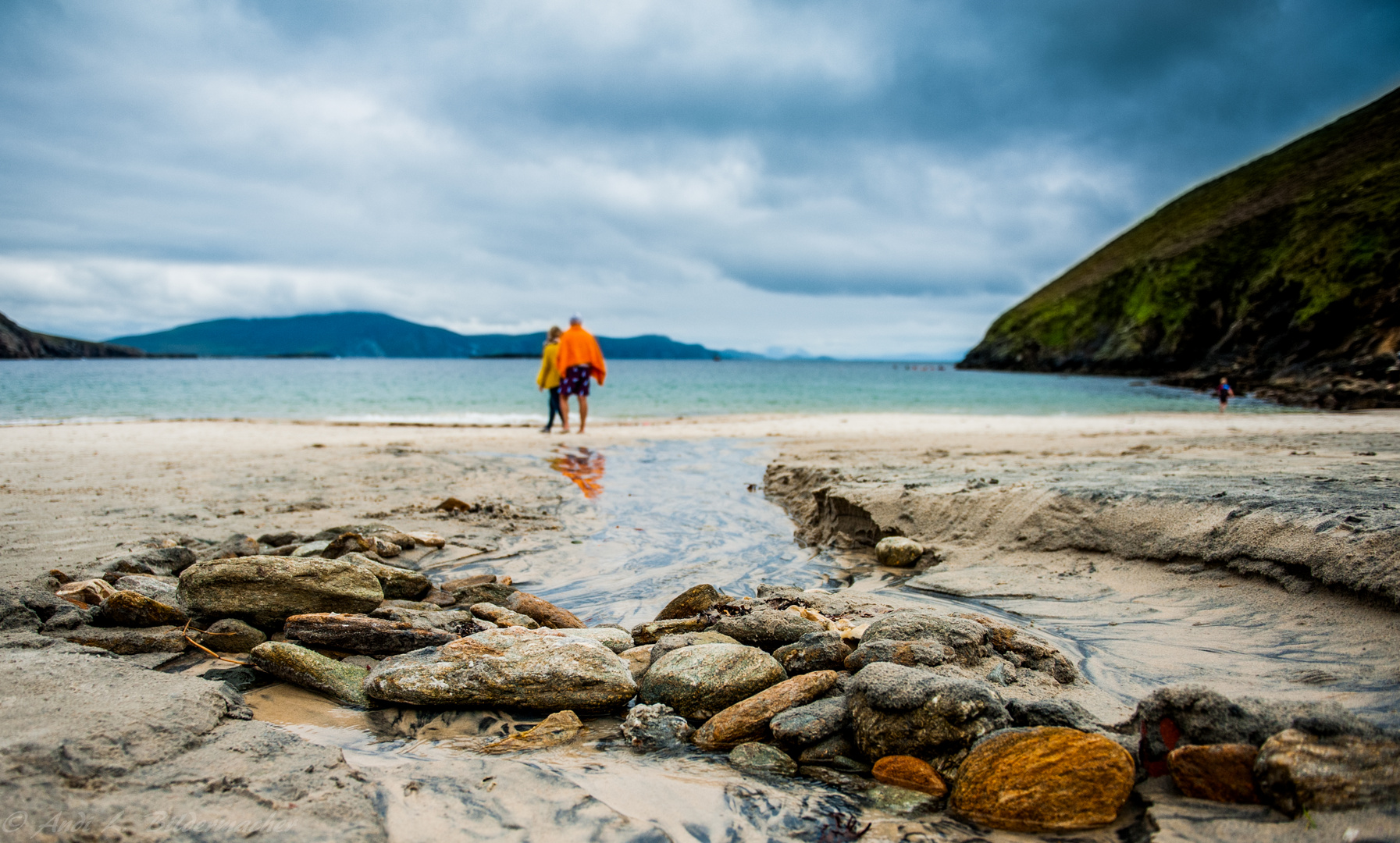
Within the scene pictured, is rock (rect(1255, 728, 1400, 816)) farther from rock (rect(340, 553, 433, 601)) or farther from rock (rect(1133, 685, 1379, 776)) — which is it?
rock (rect(340, 553, 433, 601))

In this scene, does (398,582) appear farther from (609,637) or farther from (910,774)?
(910,774)

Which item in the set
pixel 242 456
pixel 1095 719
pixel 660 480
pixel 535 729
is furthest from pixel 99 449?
pixel 1095 719

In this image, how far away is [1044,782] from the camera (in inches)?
86.6

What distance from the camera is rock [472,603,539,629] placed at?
399 cm

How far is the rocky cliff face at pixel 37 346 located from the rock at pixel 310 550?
488 feet

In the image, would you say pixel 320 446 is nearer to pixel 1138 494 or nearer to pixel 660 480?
pixel 660 480

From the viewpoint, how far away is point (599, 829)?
2.08 metres

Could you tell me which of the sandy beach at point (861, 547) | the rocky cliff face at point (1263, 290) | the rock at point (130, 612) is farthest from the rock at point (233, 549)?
the rocky cliff face at point (1263, 290)

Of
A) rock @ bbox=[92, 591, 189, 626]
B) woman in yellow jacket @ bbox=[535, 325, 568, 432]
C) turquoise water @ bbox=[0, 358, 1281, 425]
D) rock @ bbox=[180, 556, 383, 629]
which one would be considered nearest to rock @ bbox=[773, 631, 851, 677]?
rock @ bbox=[180, 556, 383, 629]

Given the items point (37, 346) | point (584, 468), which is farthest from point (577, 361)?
point (37, 346)

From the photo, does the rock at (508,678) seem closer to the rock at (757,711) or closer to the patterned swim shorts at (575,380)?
the rock at (757,711)

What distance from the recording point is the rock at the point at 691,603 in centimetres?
420

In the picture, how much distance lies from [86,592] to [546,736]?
3.16 m

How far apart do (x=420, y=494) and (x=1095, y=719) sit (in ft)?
23.6
